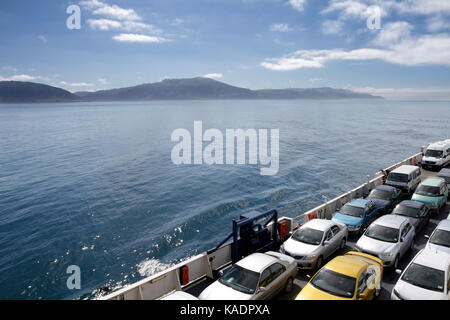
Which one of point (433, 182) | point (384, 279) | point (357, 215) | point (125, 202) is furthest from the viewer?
point (125, 202)

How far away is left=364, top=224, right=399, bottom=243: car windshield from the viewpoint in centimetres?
1164

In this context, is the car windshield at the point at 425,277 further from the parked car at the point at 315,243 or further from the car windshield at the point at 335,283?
the parked car at the point at 315,243

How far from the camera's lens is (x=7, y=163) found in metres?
42.1

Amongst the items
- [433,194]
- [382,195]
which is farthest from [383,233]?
[433,194]

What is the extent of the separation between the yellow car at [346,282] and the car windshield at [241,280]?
1360 millimetres

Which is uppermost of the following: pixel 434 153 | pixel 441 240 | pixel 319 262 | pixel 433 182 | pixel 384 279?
pixel 434 153

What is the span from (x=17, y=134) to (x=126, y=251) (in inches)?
2965

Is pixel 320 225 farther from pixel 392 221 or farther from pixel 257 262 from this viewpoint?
pixel 257 262

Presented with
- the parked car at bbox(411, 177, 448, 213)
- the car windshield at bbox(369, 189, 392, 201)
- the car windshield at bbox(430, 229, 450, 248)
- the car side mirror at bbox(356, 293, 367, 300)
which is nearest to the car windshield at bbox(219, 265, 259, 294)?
the car side mirror at bbox(356, 293, 367, 300)

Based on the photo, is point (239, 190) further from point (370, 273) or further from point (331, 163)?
point (370, 273)

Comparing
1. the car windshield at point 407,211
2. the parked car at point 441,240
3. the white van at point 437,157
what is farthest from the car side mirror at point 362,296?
the white van at point 437,157

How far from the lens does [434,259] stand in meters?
9.15

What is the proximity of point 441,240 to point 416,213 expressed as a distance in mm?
3166
